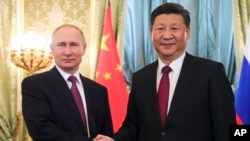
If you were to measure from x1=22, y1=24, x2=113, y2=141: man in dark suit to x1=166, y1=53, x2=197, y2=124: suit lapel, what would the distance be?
21.4 inches

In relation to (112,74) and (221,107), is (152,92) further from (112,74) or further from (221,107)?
(112,74)

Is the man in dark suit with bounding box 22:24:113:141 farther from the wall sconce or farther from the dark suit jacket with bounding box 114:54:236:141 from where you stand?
the wall sconce

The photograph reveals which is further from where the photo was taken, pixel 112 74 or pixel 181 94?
pixel 112 74

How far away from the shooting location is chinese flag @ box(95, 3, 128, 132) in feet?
12.7

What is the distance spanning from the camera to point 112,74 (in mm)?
3967

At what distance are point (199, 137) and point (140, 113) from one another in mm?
396

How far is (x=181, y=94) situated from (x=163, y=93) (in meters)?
0.12

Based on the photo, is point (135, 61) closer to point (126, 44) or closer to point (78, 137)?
point (126, 44)

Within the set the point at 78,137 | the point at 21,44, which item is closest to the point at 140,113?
the point at 78,137

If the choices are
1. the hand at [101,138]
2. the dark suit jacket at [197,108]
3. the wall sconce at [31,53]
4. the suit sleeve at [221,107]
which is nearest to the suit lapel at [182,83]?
the dark suit jacket at [197,108]

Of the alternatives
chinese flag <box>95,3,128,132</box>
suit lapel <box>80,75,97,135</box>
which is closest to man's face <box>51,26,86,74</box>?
suit lapel <box>80,75,97,135</box>

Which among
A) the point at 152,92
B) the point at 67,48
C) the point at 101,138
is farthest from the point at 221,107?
the point at 67,48

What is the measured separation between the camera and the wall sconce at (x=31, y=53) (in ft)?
13.0

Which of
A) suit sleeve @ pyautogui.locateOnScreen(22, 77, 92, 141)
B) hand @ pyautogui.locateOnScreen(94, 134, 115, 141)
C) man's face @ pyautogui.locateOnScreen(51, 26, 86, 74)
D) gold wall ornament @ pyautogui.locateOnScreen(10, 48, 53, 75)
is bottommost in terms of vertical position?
hand @ pyautogui.locateOnScreen(94, 134, 115, 141)
